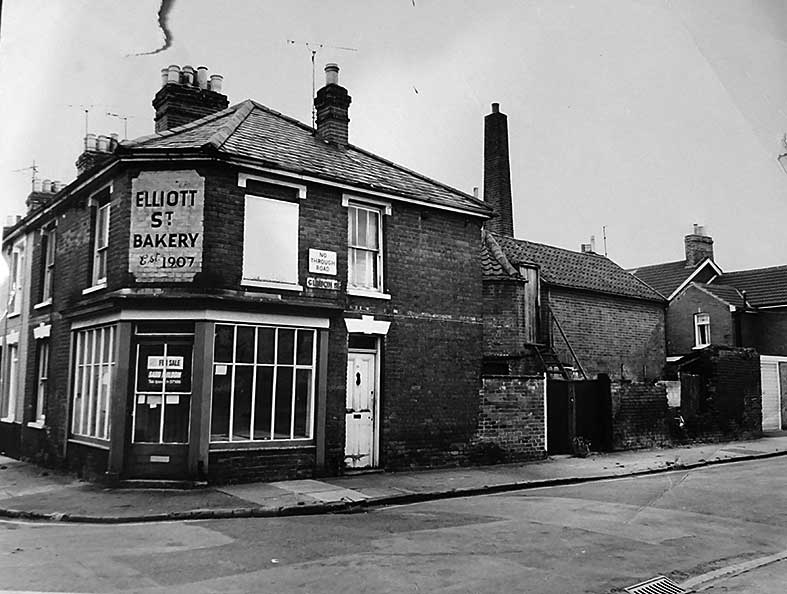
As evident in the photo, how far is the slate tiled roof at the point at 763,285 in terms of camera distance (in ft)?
94.0

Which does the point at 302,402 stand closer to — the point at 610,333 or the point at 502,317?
the point at 502,317

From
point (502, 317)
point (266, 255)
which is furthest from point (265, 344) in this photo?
point (502, 317)

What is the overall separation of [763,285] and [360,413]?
2250 centimetres

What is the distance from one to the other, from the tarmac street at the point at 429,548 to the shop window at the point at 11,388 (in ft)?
29.3

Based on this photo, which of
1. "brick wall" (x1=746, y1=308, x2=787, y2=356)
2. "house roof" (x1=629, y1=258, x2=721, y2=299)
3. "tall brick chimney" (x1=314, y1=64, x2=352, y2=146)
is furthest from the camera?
"house roof" (x1=629, y1=258, x2=721, y2=299)

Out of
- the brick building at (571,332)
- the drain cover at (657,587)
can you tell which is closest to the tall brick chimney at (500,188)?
the brick building at (571,332)

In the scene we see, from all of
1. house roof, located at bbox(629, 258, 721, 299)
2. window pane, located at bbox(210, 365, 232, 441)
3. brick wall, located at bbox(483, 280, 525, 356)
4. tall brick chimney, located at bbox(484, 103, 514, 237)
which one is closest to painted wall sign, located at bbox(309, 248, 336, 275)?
window pane, located at bbox(210, 365, 232, 441)

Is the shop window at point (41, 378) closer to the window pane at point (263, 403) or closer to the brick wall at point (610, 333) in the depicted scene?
the window pane at point (263, 403)

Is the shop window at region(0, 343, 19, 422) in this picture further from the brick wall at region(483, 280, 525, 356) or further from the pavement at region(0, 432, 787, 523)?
the brick wall at region(483, 280, 525, 356)

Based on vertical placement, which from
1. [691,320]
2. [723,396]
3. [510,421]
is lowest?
[510,421]

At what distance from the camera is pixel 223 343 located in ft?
40.2

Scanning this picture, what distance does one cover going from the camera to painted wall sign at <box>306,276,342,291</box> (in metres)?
13.3

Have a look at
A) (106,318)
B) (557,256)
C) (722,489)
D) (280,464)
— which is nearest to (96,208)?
(106,318)

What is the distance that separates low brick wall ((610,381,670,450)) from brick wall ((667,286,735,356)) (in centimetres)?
1103
